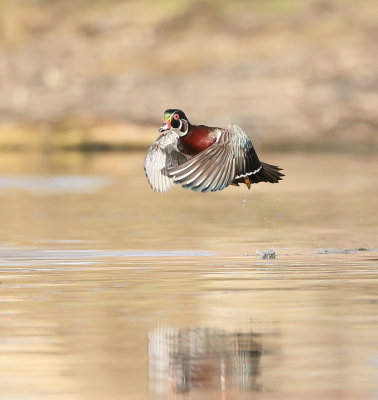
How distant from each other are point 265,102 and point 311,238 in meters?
23.1

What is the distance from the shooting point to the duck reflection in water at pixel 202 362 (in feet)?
23.4

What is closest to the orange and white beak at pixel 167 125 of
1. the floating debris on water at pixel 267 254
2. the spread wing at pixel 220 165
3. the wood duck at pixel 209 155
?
the wood duck at pixel 209 155

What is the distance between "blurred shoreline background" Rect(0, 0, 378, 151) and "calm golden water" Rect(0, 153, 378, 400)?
1727cm

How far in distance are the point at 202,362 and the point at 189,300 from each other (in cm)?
250

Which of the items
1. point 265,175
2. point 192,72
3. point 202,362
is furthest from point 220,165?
point 192,72

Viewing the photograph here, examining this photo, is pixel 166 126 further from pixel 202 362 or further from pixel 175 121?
pixel 202 362

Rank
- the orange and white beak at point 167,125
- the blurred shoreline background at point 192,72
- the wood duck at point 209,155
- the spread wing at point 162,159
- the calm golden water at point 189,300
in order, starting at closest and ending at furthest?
the calm golden water at point 189,300
the orange and white beak at point 167,125
the wood duck at point 209,155
the spread wing at point 162,159
the blurred shoreline background at point 192,72

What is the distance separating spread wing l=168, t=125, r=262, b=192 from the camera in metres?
13.4

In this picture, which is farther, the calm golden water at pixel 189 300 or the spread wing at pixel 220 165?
the spread wing at pixel 220 165

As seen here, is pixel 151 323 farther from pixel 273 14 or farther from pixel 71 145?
pixel 273 14

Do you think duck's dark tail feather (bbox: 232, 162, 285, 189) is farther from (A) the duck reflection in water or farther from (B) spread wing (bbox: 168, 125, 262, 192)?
(A) the duck reflection in water

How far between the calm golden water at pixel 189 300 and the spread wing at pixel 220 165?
64 centimetres

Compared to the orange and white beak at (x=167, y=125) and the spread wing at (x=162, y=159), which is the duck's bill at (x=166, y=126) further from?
the spread wing at (x=162, y=159)

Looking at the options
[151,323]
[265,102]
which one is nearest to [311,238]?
[151,323]
